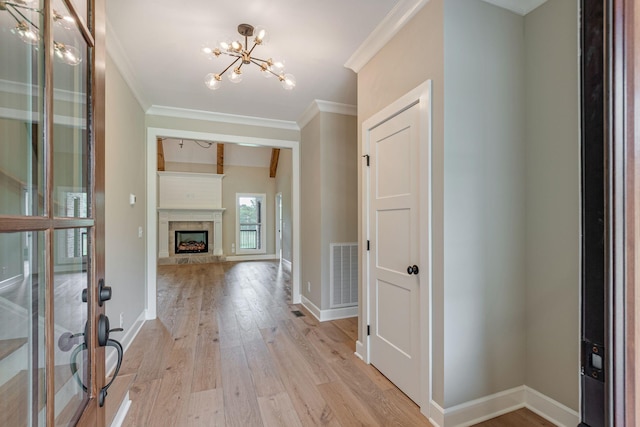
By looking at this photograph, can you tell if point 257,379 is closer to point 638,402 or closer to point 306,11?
point 638,402

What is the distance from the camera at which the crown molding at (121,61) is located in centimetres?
224

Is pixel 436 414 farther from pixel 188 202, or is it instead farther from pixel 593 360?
pixel 188 202

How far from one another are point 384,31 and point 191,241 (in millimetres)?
7949

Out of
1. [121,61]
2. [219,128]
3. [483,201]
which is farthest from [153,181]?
[483,201]

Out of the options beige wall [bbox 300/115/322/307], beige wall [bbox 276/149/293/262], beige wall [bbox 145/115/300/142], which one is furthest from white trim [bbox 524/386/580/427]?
beige wall [bbox 276/149/293/262]

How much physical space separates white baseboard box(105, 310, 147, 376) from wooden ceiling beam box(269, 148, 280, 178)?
19.0 feet

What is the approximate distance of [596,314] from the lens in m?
0.45

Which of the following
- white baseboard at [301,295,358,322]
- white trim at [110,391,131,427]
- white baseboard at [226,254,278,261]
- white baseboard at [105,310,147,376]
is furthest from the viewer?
white baseboard at [226,254,278,261]

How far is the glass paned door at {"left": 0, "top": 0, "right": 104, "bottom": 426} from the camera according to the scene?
56 cm

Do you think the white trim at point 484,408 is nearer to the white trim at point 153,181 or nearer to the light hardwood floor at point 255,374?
the light hardwood floor at point 255,374

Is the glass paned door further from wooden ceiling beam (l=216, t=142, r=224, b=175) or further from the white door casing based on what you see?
wooden ceiling beam (l=216, t=142, r=224, b=175)

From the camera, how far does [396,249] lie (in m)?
2.11

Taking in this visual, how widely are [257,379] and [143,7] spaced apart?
2769 millimetres

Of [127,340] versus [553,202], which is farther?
[127,340]
